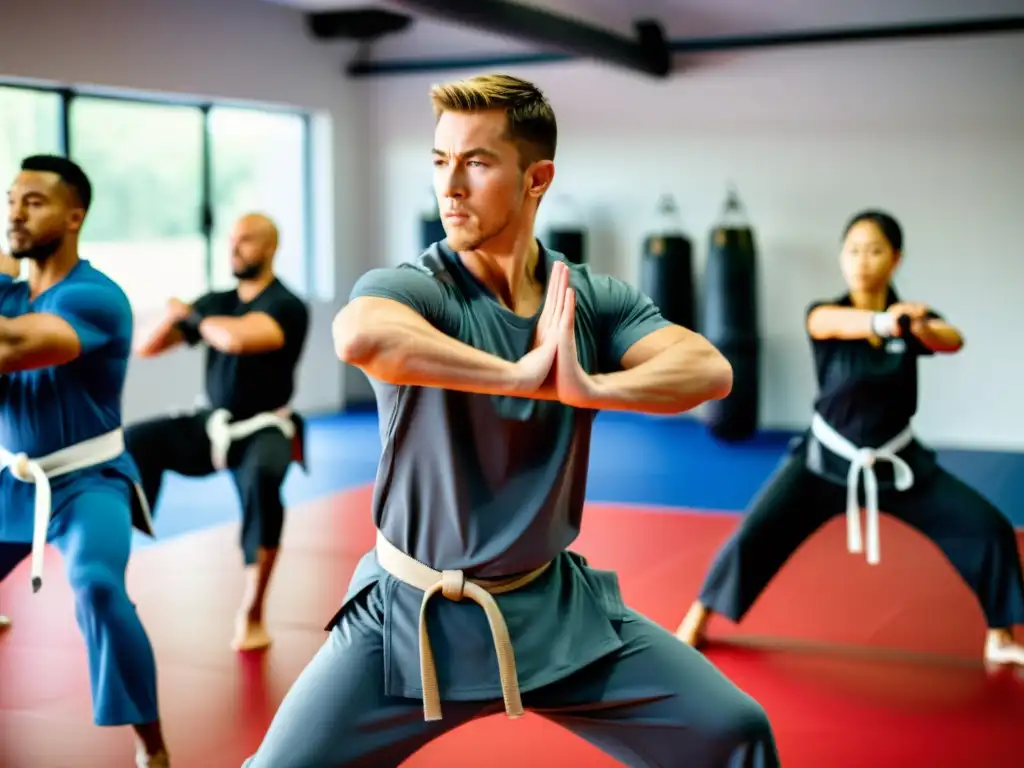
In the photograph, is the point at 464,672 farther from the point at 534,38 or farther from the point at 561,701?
the point at 534,38

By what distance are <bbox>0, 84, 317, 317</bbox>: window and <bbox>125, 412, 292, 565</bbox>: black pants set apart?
2.97 meters

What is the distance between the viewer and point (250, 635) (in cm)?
377

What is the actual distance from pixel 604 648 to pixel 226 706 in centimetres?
177

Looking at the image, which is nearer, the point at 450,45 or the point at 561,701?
the point at 561,701

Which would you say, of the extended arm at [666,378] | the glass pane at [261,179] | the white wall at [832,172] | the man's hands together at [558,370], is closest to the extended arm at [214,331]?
the extended arm at [666,378]

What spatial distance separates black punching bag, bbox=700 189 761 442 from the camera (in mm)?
8141

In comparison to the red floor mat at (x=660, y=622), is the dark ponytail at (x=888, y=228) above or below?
above

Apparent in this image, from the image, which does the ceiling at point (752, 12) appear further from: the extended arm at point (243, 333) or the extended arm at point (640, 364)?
the extended arm at point (640, 364)

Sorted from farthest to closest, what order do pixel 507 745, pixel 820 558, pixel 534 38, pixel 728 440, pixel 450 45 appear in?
pixel 450 45 < pixel 728 440 < pixel 534 38 < pixel 820 558 < pixel 507 745

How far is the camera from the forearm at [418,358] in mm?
1614

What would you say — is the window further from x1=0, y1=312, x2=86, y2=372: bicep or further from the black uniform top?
x1=0, y1=312, x2=86, y2=372: bicep

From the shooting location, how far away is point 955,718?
3201 millimetres

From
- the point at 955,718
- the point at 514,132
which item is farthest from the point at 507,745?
the point at 514,132

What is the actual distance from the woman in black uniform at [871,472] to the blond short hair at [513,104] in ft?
6.24
